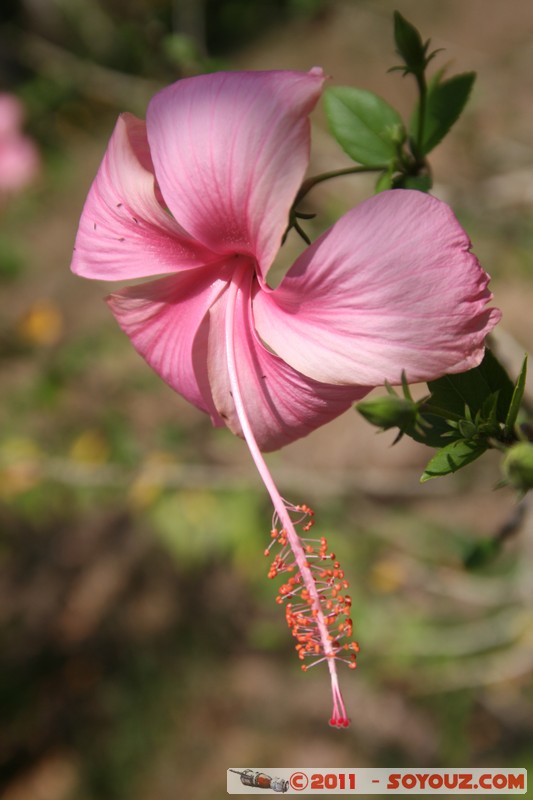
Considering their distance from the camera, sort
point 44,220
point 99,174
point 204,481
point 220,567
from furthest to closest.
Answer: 1. point 44,220
2. point 220,567
3. point 204,481
4. point 99,174

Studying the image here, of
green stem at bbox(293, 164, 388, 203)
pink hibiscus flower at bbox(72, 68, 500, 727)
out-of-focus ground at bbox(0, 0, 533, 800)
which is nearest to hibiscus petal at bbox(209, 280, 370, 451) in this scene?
pink hibiscus flower at bbox(72, 68, 500, 727)

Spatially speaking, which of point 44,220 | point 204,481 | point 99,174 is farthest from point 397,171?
point 44,220

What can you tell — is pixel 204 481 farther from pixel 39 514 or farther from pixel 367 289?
pixel 367 289

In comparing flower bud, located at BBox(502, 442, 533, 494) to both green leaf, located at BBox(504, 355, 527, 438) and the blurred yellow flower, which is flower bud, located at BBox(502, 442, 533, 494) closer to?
green leaf, located at BBox(504, 355, 527, 438)

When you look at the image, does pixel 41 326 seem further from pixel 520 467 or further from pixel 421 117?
pixel 520 467

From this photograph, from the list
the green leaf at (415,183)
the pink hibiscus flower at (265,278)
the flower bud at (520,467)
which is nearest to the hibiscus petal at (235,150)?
the pink hibiscus flower at (265,278)

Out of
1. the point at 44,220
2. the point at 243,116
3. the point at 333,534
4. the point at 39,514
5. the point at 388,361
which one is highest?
the point at 44,220
